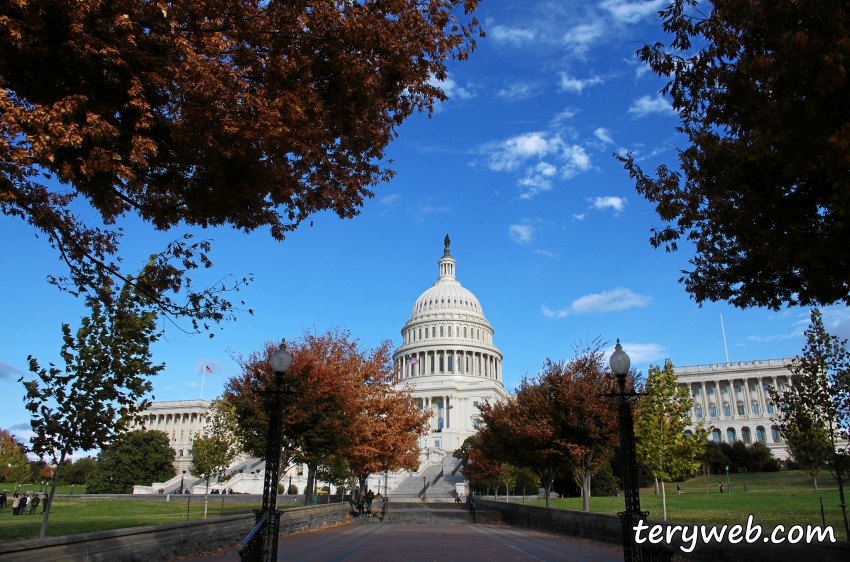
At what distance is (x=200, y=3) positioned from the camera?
7496mm

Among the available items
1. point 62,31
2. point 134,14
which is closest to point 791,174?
point 134,14

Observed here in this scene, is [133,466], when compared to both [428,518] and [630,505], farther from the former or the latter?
[630,505]

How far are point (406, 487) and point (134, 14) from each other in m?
62.3

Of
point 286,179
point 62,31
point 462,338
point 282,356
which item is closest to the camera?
point 62,31

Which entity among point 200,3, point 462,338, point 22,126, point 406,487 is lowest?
point 406,487

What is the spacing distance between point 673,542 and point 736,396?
114630mm

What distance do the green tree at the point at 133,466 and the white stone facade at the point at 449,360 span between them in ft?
133

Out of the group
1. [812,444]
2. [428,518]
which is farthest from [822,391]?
[428,518]

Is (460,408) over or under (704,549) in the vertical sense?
over

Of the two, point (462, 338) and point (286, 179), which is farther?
point (462, 338)

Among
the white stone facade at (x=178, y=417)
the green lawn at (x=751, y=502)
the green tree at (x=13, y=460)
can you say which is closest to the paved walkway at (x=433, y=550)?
the green lawn at (x=751, y=502)

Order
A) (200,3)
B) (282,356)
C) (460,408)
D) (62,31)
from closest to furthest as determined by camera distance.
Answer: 1. (62,31)
2. (200,3)
3. (282,356)
4. (460,408)

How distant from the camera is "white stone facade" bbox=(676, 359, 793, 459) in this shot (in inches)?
4264

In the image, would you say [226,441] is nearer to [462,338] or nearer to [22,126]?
[22,126]
